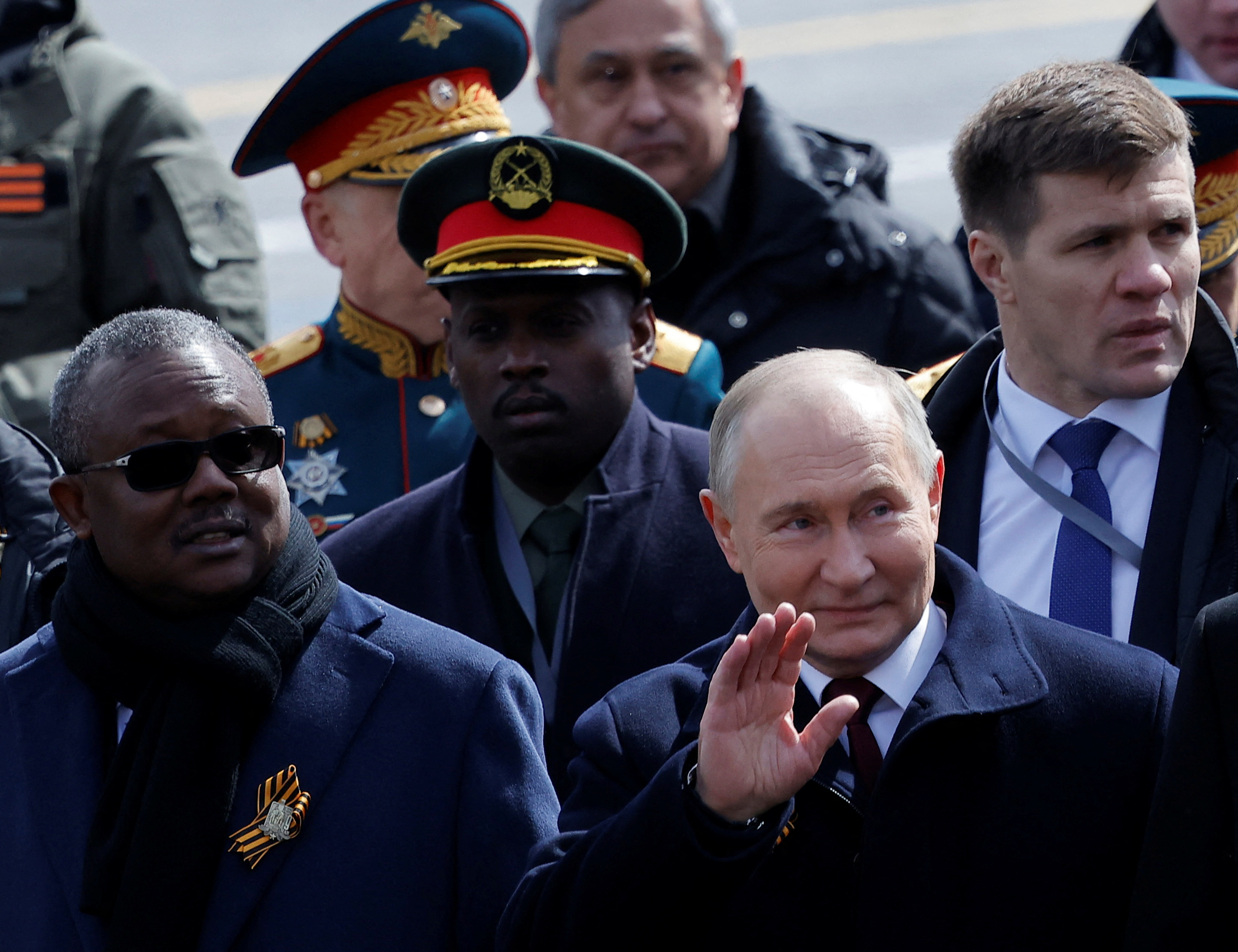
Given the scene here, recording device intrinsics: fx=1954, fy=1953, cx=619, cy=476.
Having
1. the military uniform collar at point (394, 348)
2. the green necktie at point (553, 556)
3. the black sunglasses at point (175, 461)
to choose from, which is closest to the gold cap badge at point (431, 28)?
the military uniform collar at point (394, 348)

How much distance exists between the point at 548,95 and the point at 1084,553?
264 cm

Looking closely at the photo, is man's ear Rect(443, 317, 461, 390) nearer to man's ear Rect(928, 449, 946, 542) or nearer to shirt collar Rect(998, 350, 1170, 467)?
shirt collar Rect(998, 350, 1170, 467)

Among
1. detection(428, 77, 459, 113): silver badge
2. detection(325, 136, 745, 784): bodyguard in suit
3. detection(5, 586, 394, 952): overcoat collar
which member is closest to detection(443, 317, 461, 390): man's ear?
detection(325, 136, 745, 784): bodyguard in suit

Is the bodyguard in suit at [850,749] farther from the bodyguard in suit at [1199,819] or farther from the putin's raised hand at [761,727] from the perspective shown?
the bodyguard in suit at [1199,819]

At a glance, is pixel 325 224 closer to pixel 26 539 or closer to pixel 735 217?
pixel 735 217

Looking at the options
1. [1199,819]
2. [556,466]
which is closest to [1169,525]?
[1199,819]

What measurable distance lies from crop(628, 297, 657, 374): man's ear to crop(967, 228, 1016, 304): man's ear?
0.76 m

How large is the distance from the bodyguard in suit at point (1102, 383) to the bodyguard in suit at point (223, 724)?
1.04 m

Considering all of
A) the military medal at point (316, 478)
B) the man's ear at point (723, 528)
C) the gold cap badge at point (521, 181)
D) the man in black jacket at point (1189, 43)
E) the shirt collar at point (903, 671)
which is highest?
the man in black jacket at point (1189, 43)

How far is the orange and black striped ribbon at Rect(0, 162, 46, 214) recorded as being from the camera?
6.01 m

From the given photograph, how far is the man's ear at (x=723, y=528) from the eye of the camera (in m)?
3.15

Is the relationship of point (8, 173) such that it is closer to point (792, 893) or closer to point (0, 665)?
point (0, 665)

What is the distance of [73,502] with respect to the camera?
11.1ft

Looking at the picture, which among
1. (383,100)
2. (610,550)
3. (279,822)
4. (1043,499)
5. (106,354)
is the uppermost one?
(383,100)
